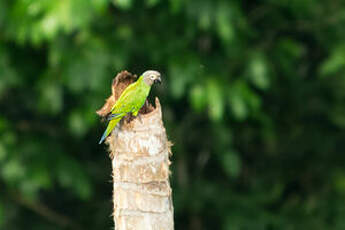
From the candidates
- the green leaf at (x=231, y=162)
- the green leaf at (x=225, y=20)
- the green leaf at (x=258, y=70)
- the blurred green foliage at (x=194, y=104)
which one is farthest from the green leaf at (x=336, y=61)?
the green leaf at (x=231, y=162)

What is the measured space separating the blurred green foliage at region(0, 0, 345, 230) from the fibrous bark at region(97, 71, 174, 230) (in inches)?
119

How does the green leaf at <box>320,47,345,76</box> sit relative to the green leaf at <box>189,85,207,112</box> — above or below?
above

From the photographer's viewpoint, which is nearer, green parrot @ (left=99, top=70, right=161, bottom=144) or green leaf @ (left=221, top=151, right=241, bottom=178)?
green parrot @ (left=99, top=70, right=161, bottom=144)

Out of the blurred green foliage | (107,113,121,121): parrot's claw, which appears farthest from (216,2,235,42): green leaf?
(107,113,121,121): parrot's claw

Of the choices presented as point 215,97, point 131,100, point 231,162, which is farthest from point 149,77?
point 231,162

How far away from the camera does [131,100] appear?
9.62 ft

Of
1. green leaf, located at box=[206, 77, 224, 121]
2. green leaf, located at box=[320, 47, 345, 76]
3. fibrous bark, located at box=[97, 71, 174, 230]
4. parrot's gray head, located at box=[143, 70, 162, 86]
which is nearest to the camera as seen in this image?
fibrous bark, located at box=[97, 71, 174, 230]

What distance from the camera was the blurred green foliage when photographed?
677 centimetres

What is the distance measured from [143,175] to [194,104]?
408 centimetres

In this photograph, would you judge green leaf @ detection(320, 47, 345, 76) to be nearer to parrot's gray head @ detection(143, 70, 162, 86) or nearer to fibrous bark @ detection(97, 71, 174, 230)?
parrot's gray head @ detection(143, 70, 162, 86)

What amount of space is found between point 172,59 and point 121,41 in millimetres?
547

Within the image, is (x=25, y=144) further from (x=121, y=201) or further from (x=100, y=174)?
(x=121, y=201)

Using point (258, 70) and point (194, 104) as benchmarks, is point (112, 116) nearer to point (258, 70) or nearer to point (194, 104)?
point (194, 104)

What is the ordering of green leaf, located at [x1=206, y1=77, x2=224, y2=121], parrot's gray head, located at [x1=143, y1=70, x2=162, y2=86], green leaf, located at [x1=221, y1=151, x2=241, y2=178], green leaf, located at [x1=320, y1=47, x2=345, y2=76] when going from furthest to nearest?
green leaf, located at [x1=221, y1=151, x2=241, y2=178] → green leaf, located at [x1=320, y1=47, x2=345, y2=76] → green leaf, located at [x1=206, y1=77, x2=224, y2=121] → parrot's gray head, located at [x1=143, y1=70, x2=162, y2=86]
